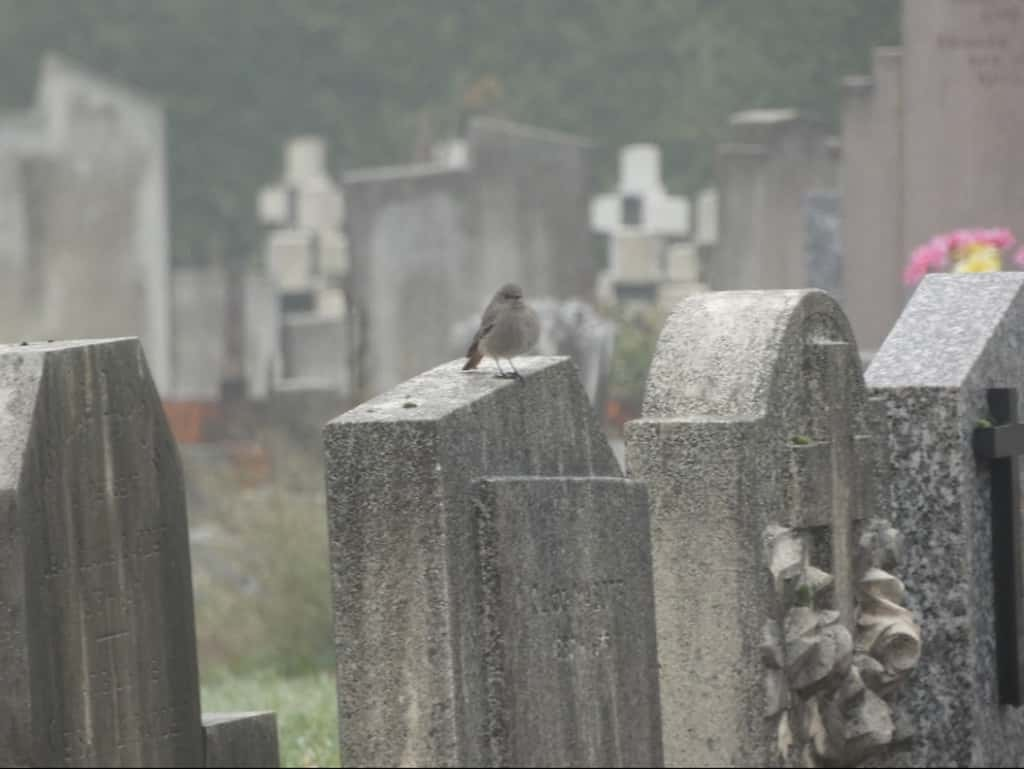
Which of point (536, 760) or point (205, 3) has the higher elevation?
point (205, 3)

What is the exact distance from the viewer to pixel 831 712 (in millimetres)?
5105

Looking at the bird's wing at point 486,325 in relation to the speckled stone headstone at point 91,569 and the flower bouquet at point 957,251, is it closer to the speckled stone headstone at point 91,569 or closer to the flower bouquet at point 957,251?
the speckled stone headstone at point 91,569

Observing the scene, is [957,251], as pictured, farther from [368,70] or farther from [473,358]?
[368,70]

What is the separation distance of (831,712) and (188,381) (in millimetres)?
23447

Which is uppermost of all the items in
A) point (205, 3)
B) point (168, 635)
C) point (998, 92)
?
point (205, 3)

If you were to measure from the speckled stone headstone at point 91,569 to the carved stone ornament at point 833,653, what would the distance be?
4.04 ft

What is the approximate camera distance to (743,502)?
4730mm

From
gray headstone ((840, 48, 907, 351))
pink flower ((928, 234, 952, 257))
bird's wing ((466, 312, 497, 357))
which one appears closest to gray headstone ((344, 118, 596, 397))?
gray headstone ((840, 48, 907, 351))

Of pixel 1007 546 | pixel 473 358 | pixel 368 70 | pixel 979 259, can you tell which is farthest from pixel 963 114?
pixel 368 70

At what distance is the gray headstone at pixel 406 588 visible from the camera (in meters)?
3.90

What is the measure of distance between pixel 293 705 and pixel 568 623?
4793 millimetres

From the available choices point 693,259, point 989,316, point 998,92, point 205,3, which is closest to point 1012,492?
point 989,316

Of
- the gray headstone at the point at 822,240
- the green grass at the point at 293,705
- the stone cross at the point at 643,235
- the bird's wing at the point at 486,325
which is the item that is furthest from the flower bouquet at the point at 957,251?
the stone cross at the point at 643,235

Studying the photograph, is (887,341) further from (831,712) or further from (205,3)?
(205,3)
